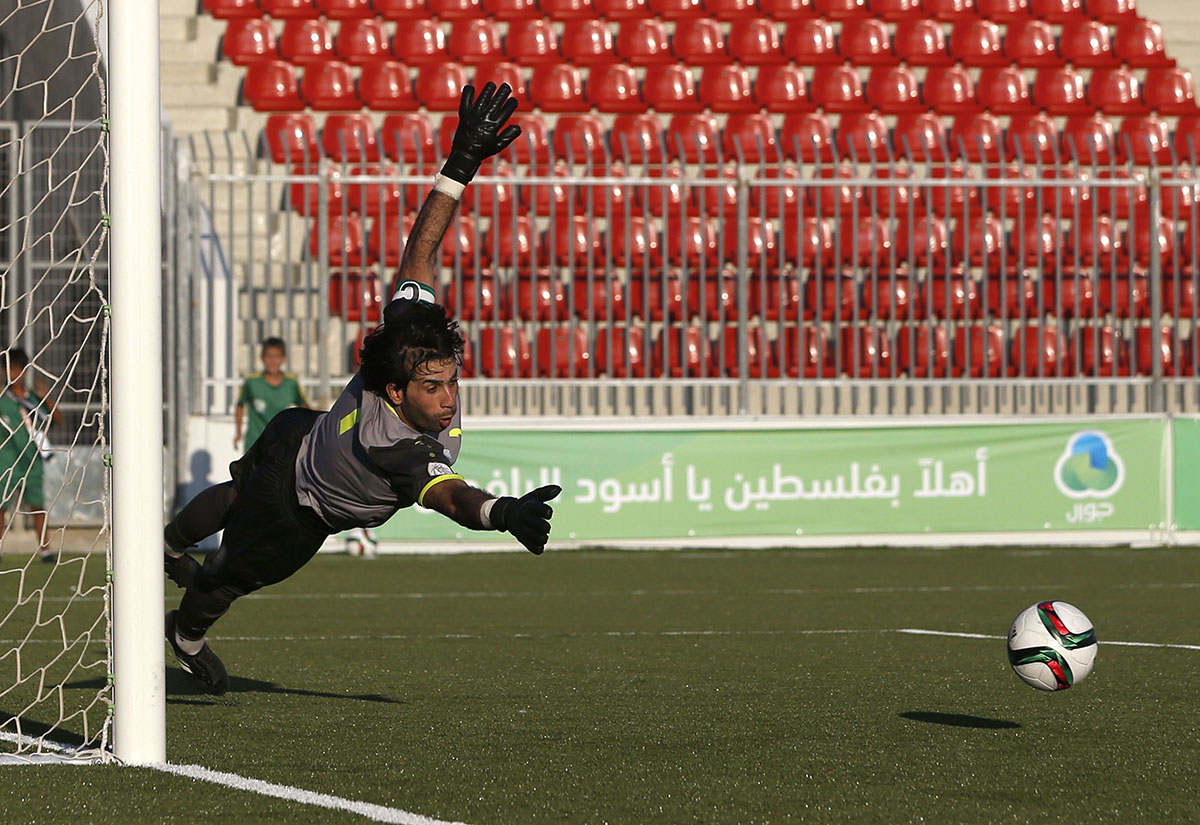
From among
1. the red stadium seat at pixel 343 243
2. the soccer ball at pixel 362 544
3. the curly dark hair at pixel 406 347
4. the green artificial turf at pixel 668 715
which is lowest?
the soccer ball at pixel 362 544

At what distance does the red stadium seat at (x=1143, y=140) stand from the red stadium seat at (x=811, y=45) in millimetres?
3213

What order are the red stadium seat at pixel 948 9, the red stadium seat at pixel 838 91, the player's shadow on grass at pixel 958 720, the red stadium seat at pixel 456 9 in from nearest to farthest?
the player's shadow on grass at pixel 958 720
the red stadium seat at pixel 838 91
the red stadium seat at pixel 456 9
the red stadium seat at pixel 948 9

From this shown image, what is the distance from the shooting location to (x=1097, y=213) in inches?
564

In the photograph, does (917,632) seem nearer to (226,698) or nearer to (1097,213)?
(226,698)

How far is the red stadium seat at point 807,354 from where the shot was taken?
553 inches

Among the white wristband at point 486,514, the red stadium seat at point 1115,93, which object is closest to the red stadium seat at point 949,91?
the red stadium seat at point 1115,93

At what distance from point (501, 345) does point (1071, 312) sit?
4.82 m

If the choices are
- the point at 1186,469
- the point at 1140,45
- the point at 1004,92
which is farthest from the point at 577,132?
the point at 1140,45

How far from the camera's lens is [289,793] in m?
4.03

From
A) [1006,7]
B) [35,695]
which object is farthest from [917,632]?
[1006,7]

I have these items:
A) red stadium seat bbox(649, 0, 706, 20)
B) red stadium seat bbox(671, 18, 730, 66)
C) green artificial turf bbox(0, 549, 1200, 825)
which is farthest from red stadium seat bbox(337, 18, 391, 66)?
green artificial turf bbox(0, 549, 1200, 825)

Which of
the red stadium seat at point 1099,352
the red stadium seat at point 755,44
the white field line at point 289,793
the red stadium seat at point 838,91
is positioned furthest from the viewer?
the red stadium seat at point 755,44

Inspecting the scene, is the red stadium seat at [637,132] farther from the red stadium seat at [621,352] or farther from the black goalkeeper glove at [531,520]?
the black goalkeeper glove at [531,520]

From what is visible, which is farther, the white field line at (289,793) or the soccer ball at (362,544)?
the soccer ball at (362,544)
